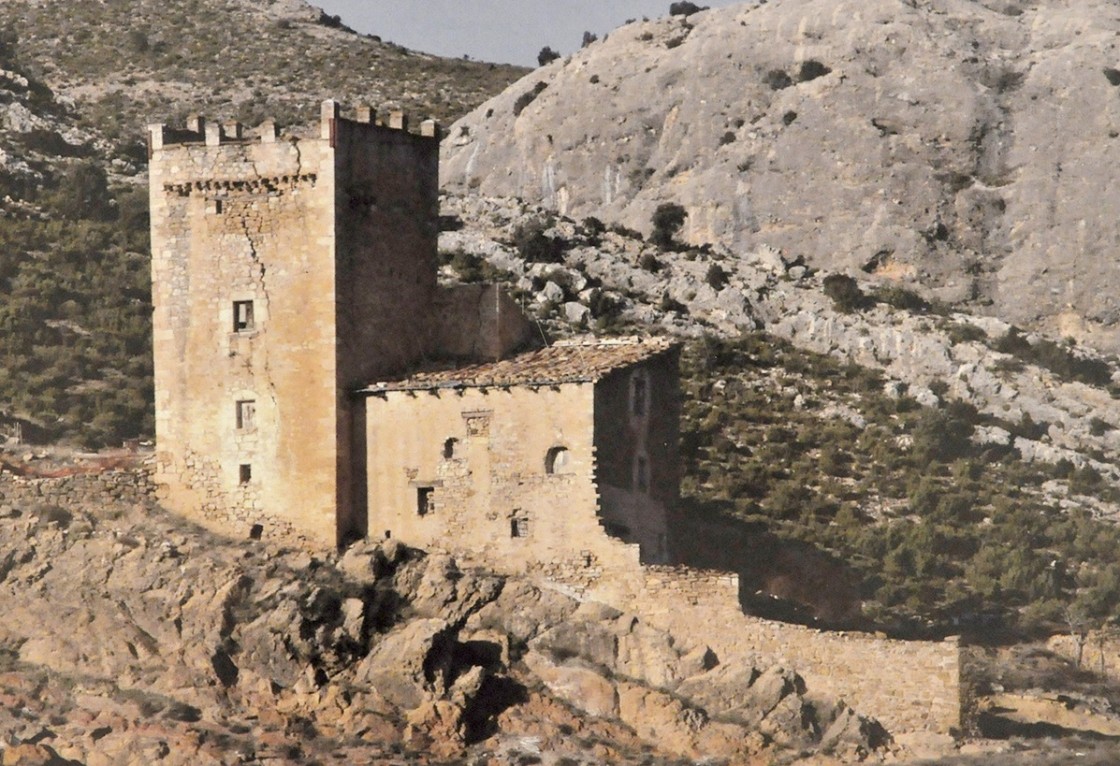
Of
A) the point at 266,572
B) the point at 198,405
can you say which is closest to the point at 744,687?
the point at 266,572

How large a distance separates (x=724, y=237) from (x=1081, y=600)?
28077 millimetres

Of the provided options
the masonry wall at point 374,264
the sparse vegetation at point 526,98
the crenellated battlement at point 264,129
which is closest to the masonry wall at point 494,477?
the masonry wall at point 374,264

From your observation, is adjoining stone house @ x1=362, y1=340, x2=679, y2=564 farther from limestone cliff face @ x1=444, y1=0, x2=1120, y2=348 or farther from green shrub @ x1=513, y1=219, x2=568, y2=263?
limestone cliff face @ x1=444, y1=0, x2=1120, y2=348

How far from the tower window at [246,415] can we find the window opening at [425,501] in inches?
111

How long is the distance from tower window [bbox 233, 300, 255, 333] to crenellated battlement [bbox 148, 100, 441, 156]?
2553 mm

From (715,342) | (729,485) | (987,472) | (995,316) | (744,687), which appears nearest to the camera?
(744,687)

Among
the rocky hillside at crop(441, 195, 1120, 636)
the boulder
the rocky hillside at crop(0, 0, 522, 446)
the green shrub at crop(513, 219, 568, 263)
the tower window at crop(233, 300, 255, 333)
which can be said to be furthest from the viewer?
the green shrub at crop(513, 219, 568, 263)

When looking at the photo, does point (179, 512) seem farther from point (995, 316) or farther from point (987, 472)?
point (995, 316)

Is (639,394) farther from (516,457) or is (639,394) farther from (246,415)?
(246,415)

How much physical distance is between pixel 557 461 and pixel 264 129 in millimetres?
7167

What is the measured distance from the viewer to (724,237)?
72500 mm

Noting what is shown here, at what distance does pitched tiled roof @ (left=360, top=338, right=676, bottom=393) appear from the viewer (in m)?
36.4

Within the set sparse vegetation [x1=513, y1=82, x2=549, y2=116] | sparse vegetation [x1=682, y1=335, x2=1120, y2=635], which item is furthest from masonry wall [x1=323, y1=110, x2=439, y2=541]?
sparse vegetation [x1=513, y1=82, x2=549, y2=116]

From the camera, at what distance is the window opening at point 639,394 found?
37906 millimetres
